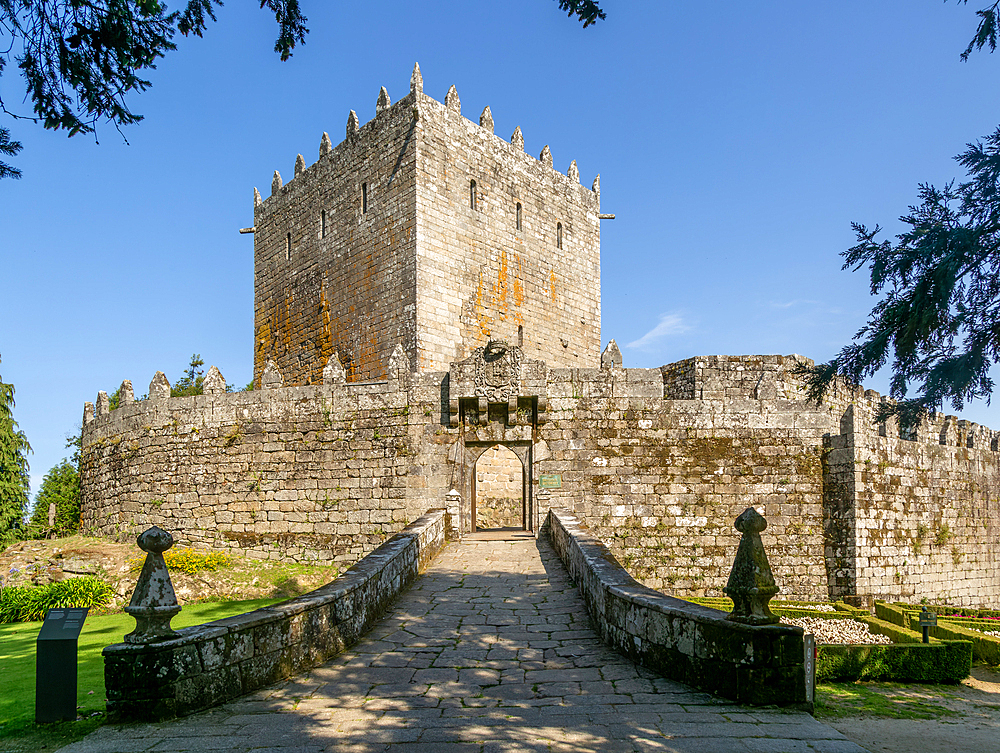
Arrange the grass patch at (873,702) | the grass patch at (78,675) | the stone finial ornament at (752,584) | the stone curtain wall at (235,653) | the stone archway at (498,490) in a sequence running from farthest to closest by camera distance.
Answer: the stone archway at (498,490)
the grass patch at (873,702)
the stone finial ornament at (752,584)
the grass patch at (78,675)
the stone curtain wall at (235,653)

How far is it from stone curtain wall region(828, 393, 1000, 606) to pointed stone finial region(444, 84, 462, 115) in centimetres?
1298

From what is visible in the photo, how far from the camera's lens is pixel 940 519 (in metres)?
15.2

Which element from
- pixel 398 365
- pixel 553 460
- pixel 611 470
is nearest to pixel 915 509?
pixel 611 470

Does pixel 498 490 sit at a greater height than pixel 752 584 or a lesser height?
lesser

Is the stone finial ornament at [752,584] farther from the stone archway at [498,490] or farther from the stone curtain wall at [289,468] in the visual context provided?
the stone archway at [498,490]

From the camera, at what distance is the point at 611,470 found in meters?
13.6

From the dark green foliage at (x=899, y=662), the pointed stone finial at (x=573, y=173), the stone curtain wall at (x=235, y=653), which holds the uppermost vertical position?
the pointed stone finial at (x=573, y=173)

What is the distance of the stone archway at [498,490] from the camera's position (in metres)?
18.2

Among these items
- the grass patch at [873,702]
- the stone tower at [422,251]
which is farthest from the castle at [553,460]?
the grass patch at [873,702]

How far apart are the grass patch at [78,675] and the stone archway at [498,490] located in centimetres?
718

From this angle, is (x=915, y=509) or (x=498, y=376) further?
(x=915, y=509)

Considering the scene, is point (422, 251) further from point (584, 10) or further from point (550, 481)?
point (584, 10)

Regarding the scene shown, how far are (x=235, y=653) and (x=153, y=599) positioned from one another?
76 centimetres

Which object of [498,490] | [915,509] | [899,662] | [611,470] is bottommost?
[899,662]
